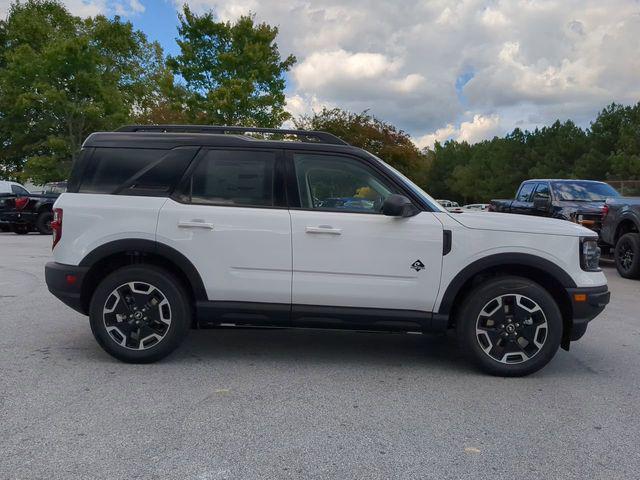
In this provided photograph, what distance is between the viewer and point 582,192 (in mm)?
13312

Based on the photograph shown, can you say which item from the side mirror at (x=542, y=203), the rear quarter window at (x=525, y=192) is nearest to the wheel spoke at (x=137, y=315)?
the side mirror at (x=542, y=203)

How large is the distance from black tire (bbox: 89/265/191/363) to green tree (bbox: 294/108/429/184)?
102 ft

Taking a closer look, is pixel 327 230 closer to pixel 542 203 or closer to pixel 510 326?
pixel 510 326

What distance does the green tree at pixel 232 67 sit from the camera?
25516mm

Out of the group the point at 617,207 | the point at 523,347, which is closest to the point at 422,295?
the point at 523,347

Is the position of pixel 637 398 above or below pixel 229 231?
below

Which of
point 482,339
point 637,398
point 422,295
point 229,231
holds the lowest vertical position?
point 637,398

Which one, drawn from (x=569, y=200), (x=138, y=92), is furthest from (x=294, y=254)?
(x=138, y=92)

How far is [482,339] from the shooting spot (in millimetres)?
4590

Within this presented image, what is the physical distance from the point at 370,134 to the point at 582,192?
2292cm

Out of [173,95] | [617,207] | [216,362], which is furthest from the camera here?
[173,95]

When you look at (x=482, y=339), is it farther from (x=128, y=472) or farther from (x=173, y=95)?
(x=173, y=95)

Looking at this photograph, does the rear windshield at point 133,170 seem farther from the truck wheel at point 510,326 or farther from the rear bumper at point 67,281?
the truck wheel at point 510,326

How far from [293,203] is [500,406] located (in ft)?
7.08
